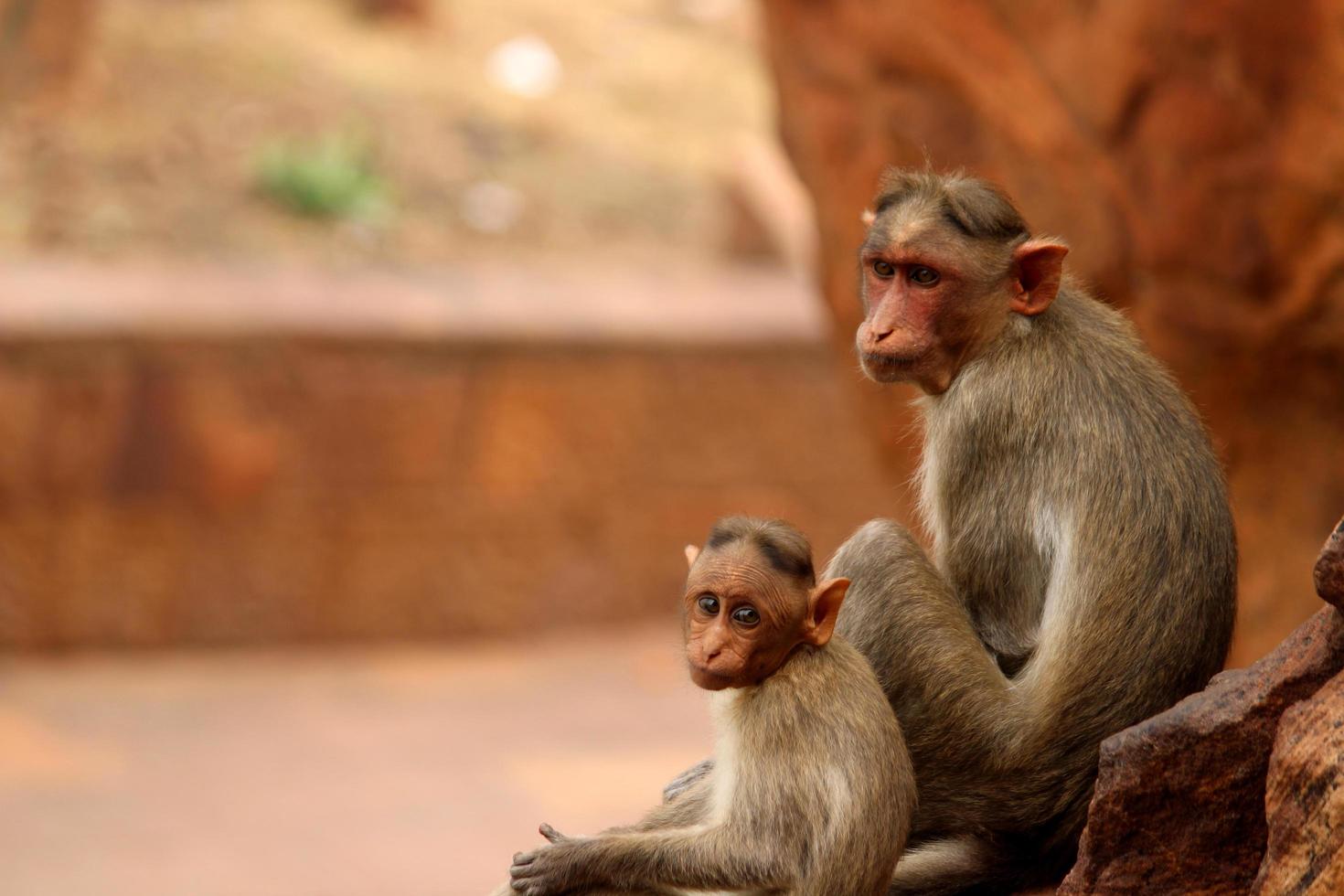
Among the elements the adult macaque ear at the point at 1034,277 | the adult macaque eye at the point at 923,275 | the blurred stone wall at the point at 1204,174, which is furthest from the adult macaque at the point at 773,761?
the blurred stone wall at the point at 1204,174

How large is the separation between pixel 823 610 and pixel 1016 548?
56 centimetres

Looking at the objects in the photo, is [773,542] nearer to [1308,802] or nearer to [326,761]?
[1308,802]

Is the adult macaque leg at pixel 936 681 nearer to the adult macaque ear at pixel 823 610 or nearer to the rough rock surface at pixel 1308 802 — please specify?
the adult macaque ear at pixel 823 610

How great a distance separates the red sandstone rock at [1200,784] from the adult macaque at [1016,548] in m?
Answer: 0.25

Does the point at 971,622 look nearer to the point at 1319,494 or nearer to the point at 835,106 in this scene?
the point at 1319,494

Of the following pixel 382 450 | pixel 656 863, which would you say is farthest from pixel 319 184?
pixel 656 863

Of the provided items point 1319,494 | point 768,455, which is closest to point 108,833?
point 768,455

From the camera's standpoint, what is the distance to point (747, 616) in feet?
10.8

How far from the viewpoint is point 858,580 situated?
3604 millimetres

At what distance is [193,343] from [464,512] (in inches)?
74.2

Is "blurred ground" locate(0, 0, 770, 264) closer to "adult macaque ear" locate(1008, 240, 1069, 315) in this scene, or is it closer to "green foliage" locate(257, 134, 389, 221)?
"green foliage" locate(257, 134, 389, 221)

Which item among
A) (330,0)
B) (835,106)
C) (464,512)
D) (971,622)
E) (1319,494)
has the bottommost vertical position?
(971,622)

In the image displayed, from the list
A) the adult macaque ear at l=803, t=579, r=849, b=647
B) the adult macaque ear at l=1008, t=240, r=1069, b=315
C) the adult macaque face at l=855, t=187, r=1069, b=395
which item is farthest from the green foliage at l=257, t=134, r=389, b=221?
the adult macaque ear at l=803, t=579, r=849, b=647

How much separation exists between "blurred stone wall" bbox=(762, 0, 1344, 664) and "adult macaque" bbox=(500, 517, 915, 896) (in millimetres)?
3220
